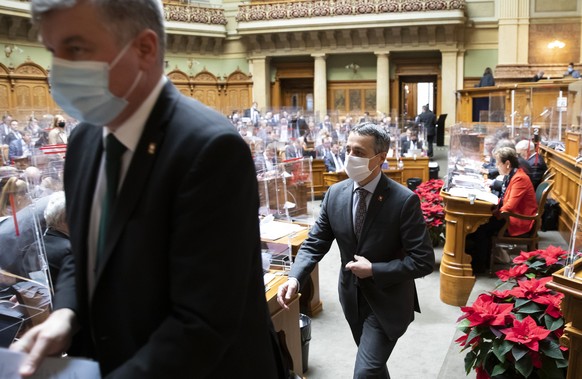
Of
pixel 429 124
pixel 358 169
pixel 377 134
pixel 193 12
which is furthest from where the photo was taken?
pixel 193 12

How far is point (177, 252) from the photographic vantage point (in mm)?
953

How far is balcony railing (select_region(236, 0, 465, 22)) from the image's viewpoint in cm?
1770

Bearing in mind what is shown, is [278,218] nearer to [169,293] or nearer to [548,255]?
[548,255]

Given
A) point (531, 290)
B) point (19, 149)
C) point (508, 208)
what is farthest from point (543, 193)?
point (19, 149)

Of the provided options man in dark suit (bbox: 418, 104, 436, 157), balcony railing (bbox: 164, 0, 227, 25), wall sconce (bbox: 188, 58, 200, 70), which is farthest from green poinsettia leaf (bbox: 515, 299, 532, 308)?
wall sconce (bbox: 188, 58, 200, 70)

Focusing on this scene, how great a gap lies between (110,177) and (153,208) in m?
0.15

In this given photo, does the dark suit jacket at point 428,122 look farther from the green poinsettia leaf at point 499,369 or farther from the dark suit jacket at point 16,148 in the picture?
the green poinsettia leaf at point 499,369

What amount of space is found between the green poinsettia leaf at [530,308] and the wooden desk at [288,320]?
4.23 feet

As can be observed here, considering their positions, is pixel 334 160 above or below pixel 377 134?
below

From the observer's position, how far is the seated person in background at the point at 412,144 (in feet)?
36.9

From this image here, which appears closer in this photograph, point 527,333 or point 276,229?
point 527,333

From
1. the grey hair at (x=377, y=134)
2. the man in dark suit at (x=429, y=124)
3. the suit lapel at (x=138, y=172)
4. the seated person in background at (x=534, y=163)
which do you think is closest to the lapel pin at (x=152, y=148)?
the suit lapel at (x=138, y=172)

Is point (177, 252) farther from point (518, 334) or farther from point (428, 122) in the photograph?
point (428, 122)

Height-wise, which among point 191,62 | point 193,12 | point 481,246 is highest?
point 193,12
